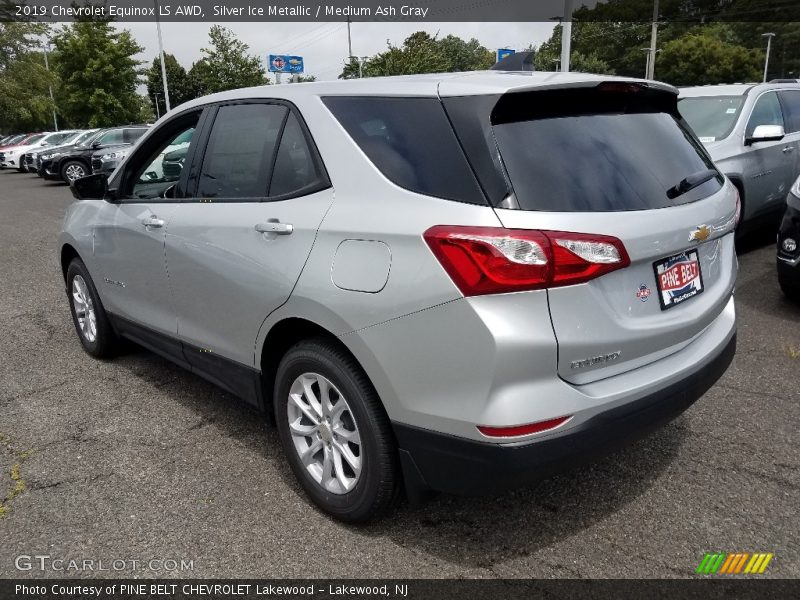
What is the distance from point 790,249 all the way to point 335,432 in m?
4.29

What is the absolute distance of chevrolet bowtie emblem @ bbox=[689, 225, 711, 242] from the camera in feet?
8.27

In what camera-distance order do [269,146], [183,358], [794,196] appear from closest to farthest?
[269,146], [183,358], [794,196]

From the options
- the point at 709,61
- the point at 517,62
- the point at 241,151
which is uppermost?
the point at 709,61

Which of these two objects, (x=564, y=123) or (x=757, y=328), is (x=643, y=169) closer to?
(x=564, y=123)

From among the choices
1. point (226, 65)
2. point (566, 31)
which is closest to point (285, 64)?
point (226, 65)

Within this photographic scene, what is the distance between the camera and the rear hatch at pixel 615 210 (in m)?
2.18

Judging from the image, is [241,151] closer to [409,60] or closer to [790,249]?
[790,249]

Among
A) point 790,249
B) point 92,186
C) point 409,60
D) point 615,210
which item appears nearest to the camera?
point 615,210

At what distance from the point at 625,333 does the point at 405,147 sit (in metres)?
1.02

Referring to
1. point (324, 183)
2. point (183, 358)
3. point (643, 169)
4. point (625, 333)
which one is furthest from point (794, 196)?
point (183, 358)

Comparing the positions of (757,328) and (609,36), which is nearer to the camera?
(757,328)

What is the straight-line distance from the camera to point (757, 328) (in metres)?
5.00

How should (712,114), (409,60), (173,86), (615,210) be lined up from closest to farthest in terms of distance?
(615,210) < (712,114) < (409,60) < (173,86)

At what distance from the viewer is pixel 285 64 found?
4328 cm
